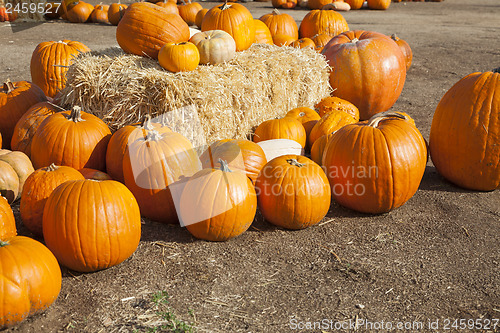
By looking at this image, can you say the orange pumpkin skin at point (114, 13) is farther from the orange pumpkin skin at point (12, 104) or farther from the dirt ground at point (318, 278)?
the dirt ground at point (318, 278)

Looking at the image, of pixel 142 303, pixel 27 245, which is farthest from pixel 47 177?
pixel 142 303

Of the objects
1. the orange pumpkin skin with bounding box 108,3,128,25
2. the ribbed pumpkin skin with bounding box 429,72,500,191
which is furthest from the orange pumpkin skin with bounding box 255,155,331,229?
the orange pumpkin skin with bounding box 108,3,128,25

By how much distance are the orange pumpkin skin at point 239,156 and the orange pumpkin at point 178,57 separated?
1034 mm

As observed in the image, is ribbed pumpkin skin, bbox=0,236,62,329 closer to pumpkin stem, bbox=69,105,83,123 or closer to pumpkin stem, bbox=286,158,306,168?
pumpkin stem, bbox=69,105,83,123

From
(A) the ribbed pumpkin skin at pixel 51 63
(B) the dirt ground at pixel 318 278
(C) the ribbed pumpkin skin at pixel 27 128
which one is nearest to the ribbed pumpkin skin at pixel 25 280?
(B) the dirt ground at pixel 318 278

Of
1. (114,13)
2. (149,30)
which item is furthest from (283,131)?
(114,13)

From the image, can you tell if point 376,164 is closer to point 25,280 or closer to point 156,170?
point 156,170

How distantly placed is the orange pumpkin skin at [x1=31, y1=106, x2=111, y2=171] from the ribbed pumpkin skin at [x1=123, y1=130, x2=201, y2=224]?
0.60 metres

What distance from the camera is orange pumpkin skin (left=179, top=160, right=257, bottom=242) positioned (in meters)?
3.48

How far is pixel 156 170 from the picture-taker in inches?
147

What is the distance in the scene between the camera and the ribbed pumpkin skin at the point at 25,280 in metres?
2.60

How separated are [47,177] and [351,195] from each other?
247cm

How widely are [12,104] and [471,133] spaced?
15.7 feet

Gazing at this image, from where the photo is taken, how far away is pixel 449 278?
124 inches
